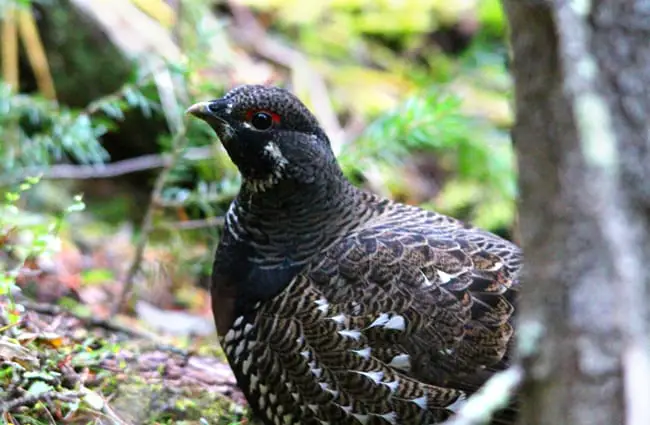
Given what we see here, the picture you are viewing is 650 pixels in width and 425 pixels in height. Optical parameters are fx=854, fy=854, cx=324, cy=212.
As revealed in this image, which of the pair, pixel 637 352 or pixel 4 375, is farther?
pixel 4 375

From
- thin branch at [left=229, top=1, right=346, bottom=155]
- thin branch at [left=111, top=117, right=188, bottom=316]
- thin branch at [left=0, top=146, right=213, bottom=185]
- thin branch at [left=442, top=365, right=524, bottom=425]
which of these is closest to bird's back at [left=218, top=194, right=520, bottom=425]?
thin branch at [left=442, top=365, right=524, bottom=425]

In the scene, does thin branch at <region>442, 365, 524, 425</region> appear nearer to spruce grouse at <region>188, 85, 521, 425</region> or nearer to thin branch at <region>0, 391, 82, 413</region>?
spruce grouse at <region>188, 85, 521, 425</region>

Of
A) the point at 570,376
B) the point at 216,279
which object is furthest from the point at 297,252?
the point at 570,376

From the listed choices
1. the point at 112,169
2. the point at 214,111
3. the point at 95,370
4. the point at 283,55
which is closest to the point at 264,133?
the point at 214,111

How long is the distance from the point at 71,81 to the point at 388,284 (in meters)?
5.08

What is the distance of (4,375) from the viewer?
301cm

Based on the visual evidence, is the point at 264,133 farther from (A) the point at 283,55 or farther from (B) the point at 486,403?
(A) the point at 283,55

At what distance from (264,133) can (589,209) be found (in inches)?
81.0

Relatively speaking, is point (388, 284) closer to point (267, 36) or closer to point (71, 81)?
point (71, 81)

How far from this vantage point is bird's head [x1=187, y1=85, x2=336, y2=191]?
3.56 metres

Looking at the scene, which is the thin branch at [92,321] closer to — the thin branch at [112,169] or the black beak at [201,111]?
the thin branch at [112,169]

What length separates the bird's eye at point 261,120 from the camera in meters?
3.57

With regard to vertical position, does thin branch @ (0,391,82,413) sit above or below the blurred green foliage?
below

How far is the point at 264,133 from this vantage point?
140 inches
